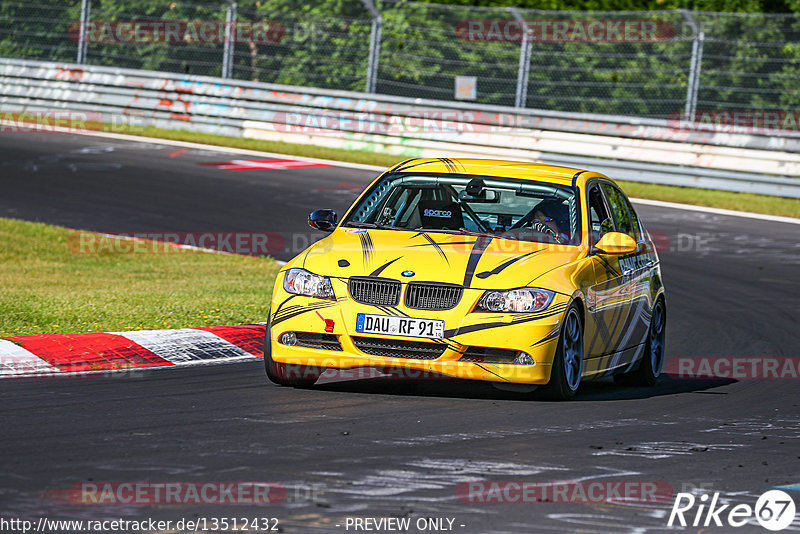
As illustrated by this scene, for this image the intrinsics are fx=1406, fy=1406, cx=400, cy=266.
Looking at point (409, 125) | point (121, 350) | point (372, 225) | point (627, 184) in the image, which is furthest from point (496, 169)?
point (409, 125)

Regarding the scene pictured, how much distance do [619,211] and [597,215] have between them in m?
0.55

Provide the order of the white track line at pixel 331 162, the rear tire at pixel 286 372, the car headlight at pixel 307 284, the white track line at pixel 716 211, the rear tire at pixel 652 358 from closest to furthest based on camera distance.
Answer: the car headlight at pixel 307 284
the rear tire at pixel 286 372
the rear tire at pixel 652 358
the white track line at pixel 716 211
the white track line at pixel 331 162

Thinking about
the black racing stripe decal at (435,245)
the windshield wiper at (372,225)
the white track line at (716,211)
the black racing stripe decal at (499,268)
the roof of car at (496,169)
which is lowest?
the white track line at (716,211)

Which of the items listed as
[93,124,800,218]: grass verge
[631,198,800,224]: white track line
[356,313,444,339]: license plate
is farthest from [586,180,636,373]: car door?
[93,124,800,218]: grass verge

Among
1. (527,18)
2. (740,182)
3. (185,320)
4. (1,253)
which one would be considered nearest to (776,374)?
(185,320)

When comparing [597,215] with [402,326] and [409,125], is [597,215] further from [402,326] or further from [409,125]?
[409,125]

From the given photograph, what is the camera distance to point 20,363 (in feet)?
29.7

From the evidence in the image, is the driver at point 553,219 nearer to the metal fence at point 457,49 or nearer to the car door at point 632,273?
the car door at point 632,273

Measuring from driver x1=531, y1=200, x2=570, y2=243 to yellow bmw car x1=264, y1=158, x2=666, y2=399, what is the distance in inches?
0.4

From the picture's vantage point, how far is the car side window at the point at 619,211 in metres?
10.4

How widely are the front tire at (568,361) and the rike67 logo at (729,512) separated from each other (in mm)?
2369

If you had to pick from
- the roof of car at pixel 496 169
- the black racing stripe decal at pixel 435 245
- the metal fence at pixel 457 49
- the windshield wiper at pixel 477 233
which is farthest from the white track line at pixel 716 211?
the black racing stripe decal at pixel 435 245

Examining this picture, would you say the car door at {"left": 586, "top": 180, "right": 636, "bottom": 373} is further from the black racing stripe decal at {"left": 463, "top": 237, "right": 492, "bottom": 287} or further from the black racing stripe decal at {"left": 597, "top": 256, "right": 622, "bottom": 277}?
the black racing stripe decal at {"left": 463, "top": 237, "right": 492, "bottom": 287}

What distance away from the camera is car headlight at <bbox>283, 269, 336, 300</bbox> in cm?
852
